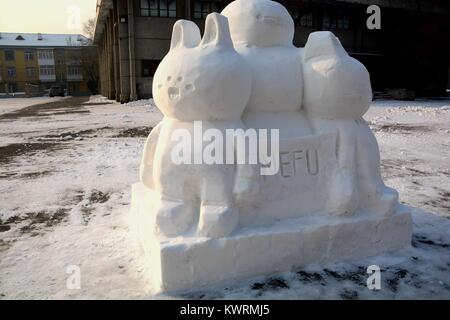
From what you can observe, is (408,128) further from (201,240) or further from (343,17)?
(343,17)

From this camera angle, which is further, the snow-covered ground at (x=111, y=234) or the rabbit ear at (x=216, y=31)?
the rabbit ear at (x=216, y=31)

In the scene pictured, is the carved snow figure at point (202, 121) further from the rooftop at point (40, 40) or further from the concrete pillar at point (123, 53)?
the rooftop at point (40, 40)

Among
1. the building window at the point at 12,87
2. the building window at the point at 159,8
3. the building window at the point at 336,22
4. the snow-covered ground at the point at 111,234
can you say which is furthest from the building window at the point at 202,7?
the building window at the point at 12,87

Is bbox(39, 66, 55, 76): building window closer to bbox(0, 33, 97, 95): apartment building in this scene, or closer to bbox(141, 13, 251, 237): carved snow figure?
bbox(0, 33, 97, 95): apartment building

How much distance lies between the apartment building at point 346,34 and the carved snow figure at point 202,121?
54.7ft

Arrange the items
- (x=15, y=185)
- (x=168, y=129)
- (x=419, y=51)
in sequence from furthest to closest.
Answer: (x=419, y=51) → (x=15, y=185) → (x=168, y=129)

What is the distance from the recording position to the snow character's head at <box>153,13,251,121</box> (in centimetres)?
246

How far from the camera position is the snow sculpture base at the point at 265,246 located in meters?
2.37

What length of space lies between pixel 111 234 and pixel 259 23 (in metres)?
2.11

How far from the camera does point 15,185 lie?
4918mm

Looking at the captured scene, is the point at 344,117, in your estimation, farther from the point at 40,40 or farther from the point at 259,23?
the point at 40,40

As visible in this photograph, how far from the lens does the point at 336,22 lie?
2239 cm

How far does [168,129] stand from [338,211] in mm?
1326
